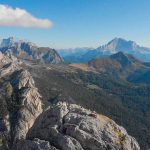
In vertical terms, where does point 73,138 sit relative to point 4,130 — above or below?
above

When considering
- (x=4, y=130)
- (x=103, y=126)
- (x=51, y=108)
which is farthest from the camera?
(x=4, y=130)

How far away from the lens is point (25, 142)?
2013 inches

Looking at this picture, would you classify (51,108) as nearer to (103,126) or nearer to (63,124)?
(63,124)

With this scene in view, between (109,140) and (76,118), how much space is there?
5.90m

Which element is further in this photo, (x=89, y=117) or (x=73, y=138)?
(x=89, y=117)

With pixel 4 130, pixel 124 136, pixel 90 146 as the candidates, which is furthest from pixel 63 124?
pixel 4 130

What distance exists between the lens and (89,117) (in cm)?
5253

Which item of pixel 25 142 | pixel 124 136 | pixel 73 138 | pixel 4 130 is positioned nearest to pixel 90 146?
pixel 73 138

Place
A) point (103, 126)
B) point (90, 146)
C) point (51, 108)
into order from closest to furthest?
point (90, 146) → point (103, 126) → point (51, 108)

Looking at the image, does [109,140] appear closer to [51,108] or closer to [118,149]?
[118,149]

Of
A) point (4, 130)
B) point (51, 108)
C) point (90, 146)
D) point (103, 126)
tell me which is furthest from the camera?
point (4, 130)

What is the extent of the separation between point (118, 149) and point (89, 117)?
6575 millimetres

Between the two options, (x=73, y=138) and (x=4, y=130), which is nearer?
(x=73, y=138)

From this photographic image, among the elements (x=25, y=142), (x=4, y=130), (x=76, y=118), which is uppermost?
(x=76, y=118)
